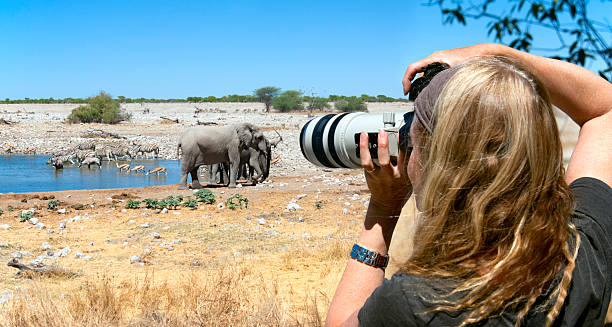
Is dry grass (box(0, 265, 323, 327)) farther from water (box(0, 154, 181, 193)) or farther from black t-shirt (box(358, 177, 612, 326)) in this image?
water (box(0, 154, 181, 193))

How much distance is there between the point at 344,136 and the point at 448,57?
0.54 m

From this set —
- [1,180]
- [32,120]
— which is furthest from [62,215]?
[32,120]

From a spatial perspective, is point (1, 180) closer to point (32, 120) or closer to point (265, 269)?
point (265, 269)

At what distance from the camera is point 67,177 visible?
768 inches

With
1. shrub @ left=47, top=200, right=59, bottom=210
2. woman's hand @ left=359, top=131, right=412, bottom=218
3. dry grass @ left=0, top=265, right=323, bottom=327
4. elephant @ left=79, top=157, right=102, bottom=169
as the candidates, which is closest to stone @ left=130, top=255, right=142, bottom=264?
dry grass @ left=0, top=265, right=323, bottom=327

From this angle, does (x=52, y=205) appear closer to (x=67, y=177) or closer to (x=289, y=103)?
(x=67, y=177)

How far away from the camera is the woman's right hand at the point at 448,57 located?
5.54 ft

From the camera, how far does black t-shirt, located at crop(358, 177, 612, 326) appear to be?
1.17 meters

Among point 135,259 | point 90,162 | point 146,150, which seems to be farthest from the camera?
point 146,150

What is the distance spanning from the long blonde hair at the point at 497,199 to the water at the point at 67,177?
1678 cm

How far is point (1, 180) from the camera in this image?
60.9 ft

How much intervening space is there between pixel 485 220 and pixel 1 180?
793 inches

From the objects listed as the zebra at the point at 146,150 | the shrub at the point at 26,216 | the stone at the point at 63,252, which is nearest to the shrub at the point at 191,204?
the shrub at the point at 26,216

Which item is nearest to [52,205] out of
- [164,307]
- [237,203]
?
[237,203]
